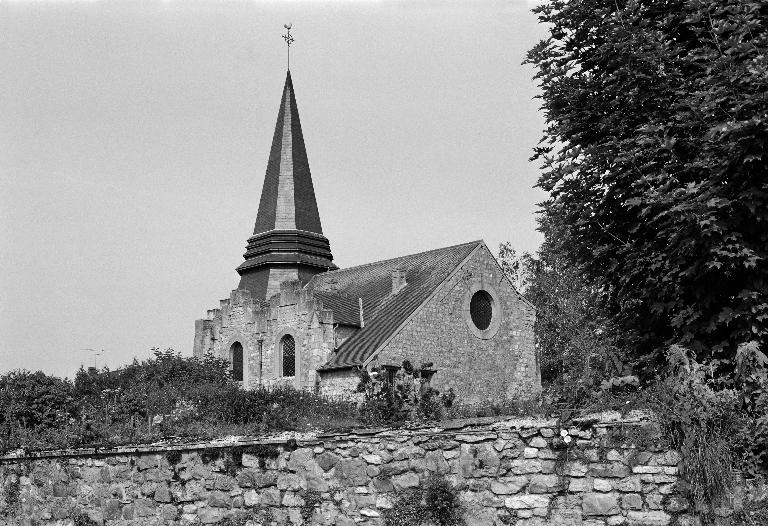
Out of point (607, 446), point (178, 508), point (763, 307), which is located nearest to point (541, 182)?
point (763, 307)

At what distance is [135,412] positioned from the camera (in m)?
15.9

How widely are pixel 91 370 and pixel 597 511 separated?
20.1 m

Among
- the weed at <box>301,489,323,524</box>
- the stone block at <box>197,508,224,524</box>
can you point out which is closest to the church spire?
the stone block at <box>197,508,224,524</box>

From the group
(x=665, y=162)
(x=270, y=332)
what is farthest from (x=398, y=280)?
(x=665, y=162)

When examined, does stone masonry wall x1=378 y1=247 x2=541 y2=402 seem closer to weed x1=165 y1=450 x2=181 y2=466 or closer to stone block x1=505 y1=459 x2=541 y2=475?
weed x1=165 y1=450 x2=181 y2=466

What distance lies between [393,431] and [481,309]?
2001 cm

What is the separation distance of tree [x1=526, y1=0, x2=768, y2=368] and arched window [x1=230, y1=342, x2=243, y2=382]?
18.4 meters

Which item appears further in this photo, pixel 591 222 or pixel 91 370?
pixel 91 370

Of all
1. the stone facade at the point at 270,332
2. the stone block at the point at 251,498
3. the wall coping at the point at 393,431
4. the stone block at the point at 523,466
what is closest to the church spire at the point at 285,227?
the stone facade at the point at 270,332

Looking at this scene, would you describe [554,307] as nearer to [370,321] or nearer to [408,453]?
[370,321]

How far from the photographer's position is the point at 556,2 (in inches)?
508

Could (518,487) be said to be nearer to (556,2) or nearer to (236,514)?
(236,514)

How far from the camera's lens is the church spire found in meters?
33.0

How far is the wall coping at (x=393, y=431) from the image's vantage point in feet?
23.7
